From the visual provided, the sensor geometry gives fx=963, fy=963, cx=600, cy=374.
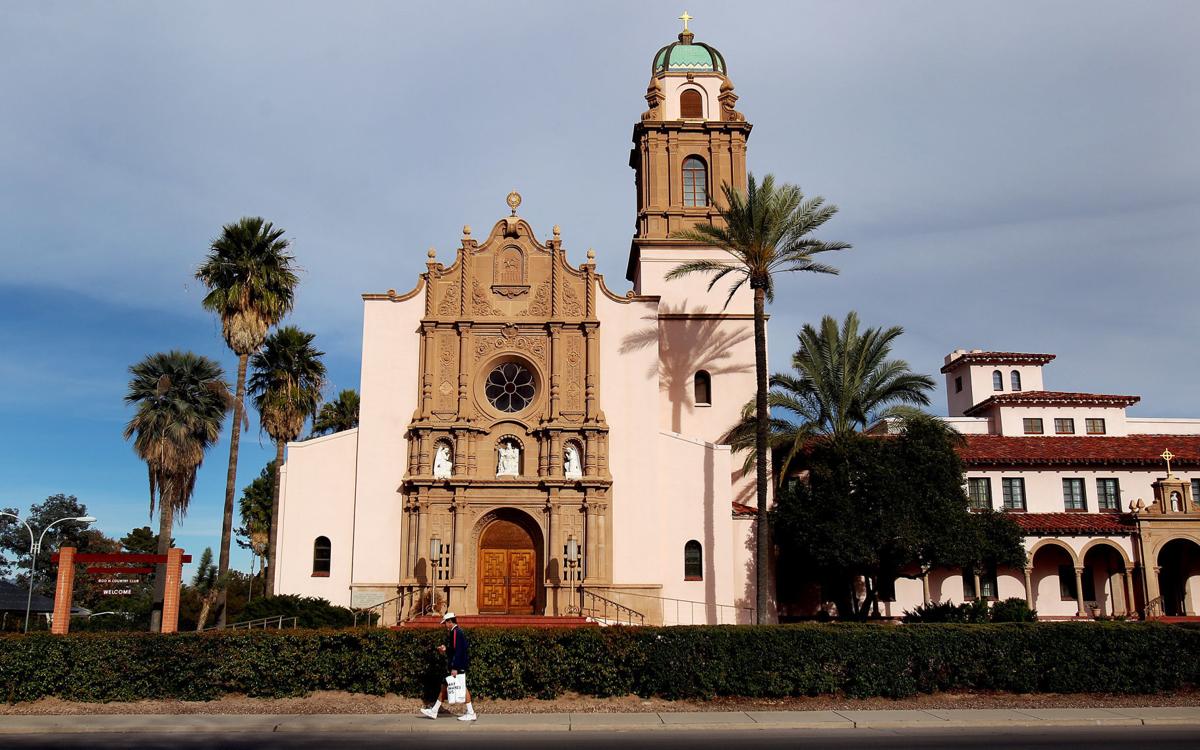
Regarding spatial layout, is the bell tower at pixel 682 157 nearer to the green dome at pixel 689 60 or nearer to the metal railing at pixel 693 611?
the green dome at pixel 689 60

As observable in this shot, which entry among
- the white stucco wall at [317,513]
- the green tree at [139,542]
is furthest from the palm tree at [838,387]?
the green tree at [139,542]

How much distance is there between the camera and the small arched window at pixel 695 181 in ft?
120

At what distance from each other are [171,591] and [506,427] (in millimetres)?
12168

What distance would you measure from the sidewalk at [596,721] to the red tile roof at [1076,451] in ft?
67.2

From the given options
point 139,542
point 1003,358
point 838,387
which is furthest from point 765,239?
point 139,542

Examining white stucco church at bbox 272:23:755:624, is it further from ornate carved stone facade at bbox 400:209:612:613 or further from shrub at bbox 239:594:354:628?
shrub at bbox 239:594:354:628

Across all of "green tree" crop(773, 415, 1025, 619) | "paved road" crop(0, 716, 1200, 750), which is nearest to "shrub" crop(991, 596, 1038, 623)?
"green tree" crop(773, 415, 1025, 619)

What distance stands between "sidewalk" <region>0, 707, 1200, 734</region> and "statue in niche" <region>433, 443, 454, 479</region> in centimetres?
1389

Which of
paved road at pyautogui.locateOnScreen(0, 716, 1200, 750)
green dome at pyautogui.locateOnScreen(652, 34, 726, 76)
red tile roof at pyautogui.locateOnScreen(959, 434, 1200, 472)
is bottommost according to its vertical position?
paved road at pyautogui.locateOnScreen(0, 716, 1200, 750)

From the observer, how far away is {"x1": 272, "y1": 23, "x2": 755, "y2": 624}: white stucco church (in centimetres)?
2939

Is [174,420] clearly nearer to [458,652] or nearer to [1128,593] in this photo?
[458,652]

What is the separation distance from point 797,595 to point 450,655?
740 inches

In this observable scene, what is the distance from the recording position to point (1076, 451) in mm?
37188

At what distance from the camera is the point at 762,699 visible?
17641 mm
